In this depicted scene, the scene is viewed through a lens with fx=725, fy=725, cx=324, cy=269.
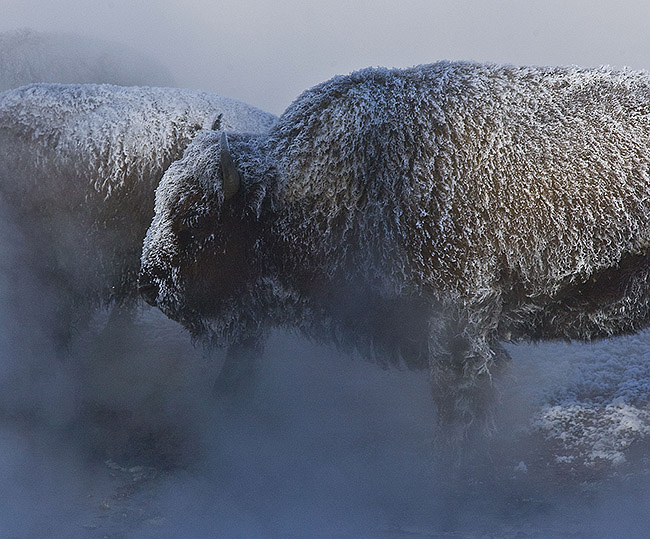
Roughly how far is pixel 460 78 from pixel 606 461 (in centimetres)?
157

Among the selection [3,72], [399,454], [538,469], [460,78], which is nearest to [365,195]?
[460,78]

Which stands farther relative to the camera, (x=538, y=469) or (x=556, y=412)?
(x=556, y=412)

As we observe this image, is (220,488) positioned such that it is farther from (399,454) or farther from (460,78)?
(460,78)

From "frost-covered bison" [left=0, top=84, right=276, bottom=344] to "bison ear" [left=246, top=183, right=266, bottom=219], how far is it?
22.6 inches

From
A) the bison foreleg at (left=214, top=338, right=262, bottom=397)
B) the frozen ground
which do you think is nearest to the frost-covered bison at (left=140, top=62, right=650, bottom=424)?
the frozen ground

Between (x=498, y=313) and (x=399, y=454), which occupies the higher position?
(x=498, y=313)

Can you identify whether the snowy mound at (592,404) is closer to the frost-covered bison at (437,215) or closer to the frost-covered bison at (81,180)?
the frost-covered bison at (437,215)

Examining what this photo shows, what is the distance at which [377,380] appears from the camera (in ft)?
12.1

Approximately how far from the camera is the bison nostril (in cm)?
285

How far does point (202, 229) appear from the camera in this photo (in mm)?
2881

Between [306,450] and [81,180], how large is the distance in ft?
5.33

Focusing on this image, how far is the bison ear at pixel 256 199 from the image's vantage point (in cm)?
286

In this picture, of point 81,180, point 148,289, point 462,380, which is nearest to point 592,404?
point 462,380

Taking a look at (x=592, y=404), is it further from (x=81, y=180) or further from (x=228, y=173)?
(x=81, y=180)
